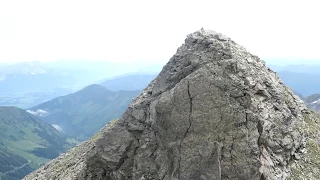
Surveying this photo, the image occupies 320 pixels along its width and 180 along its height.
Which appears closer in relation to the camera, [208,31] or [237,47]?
[237,47]

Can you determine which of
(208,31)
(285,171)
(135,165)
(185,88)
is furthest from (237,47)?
(135,165)

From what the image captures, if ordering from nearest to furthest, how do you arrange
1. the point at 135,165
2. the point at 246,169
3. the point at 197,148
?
the point at 246,169
the point at 197,148
the point at 135,165

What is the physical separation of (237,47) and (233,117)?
987 centimetres

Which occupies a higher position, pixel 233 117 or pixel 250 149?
pixel 233 117

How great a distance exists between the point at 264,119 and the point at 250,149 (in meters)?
4.42

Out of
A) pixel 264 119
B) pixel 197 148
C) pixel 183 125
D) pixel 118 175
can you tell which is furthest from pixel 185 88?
pixel 118 175

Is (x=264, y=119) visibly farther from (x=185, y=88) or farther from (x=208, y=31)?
(x=208, y=31)

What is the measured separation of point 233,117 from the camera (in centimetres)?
3122

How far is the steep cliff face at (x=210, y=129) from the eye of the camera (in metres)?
30.7

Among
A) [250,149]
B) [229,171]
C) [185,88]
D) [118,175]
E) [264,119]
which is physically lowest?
[118,175]

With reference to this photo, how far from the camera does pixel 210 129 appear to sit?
104 ft

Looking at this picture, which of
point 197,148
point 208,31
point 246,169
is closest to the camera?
point 246,169

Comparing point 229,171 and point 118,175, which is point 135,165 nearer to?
point 118,175

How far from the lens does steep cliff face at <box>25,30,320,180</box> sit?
1210 inches
